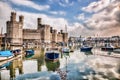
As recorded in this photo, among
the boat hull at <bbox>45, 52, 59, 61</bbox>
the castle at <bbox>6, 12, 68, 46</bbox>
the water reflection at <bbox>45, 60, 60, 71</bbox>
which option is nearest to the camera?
the water reflection at <bbox>45, 60, 60, 71</bbox>

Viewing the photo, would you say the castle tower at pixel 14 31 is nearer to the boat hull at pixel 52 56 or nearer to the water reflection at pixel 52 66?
the boat hull at pixel 52 56

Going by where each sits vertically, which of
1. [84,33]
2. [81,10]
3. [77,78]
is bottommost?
[77,78]

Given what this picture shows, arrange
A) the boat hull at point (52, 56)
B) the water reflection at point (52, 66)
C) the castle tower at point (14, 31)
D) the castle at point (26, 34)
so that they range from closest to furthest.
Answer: the water reflection at point (52, 66)
the boat hull at point (52, 56)
the castle tower at point (14, 31)
the castle at point (26, 34)

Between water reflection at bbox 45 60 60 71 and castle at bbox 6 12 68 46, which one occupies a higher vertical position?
castle at bbox 6 12 68 46

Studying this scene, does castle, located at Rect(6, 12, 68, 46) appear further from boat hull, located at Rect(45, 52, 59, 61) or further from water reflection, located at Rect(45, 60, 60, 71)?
water reflection, located at Rect(45, 60, 60, 71)

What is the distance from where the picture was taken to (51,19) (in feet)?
31.0

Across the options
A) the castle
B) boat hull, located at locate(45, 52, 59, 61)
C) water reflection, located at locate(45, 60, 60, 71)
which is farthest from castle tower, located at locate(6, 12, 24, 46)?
water reflection, located at locate(45, 60, 60, 71)

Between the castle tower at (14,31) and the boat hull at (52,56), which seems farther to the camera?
the castle tower at (14,31)

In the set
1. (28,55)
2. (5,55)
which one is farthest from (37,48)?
(5,55)

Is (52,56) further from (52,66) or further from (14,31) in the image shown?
(14,31)

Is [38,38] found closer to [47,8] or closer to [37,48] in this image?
[37,48]

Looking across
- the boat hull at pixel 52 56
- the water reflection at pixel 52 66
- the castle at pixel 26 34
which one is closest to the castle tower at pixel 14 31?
the castle at pixel 26 34

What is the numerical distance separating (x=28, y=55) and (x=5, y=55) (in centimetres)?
319

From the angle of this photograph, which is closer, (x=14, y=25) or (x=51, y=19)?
(x=51, y=19)
